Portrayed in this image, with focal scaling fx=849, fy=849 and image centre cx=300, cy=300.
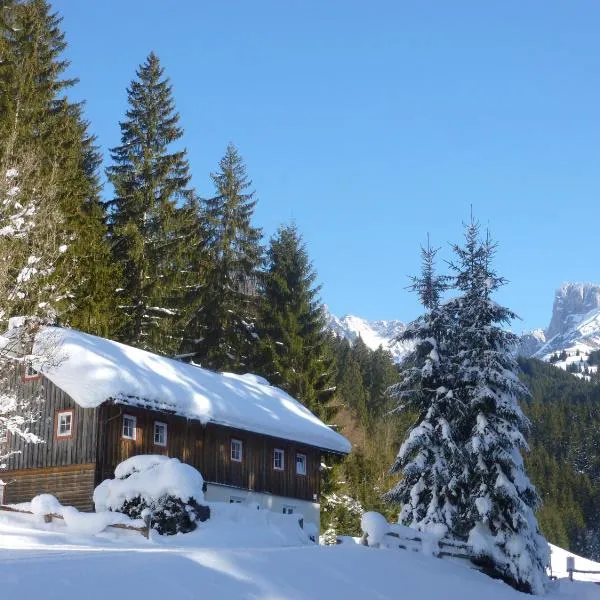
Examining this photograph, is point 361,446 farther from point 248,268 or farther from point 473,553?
point 473,553

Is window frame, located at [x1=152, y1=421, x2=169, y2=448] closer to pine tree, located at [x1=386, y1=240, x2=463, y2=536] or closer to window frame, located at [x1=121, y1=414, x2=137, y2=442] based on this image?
window frame, located at [x1=121, y1=414, x2=137, y2=442]

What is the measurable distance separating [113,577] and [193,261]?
40.0 m

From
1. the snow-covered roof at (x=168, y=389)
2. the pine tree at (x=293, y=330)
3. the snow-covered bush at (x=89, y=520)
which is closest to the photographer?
the snow-covered bush at (x=89, y=520)

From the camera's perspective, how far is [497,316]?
105ft

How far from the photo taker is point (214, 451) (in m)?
36.2

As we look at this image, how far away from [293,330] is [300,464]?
1347cm

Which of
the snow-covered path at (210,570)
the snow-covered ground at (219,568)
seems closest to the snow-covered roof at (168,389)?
the snow-covered ground at (219,568)

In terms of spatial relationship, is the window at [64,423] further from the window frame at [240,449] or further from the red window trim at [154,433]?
the window frame at [240,449]

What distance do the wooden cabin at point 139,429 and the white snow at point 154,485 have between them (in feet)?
14.5

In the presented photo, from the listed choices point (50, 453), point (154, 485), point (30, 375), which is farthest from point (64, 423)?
point (154, 485)

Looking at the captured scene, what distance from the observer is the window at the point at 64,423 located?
1296 inches

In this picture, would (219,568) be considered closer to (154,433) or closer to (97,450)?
(97,450)

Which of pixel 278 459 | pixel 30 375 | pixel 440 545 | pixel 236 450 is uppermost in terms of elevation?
pixel 30 375

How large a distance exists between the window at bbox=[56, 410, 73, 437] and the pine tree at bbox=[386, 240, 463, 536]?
491 inches
